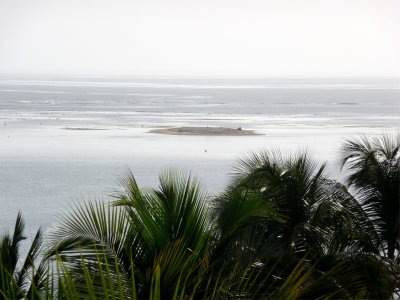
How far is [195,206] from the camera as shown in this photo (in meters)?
4.56

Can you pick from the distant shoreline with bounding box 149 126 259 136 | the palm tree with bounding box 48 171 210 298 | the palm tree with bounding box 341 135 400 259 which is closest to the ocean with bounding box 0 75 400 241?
the distant shoreline with bounding box 149 126 259 136

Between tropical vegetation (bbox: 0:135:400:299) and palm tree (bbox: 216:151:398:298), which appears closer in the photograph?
tropical vegetation (bbox: 0:135:400:299)

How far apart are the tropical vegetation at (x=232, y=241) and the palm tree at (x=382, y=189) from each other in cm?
1

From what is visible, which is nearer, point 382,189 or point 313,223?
point 313,223

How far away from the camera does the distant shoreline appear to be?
164ft

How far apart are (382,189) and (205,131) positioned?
42253 mm

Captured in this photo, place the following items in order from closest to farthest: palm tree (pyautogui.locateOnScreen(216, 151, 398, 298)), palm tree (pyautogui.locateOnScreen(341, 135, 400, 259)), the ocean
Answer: palm tree (pyautogui.locateOnScreen(216, 151, 398, 298)), palm tree (pyautogui.locateOnScreen(341, 135, 400, 259)), the ocean

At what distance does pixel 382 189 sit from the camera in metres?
8.20

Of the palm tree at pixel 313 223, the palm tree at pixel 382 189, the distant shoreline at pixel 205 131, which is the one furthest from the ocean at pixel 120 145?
the palm tree at pixel 313 223

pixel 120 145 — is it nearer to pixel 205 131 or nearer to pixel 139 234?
pixel 205 131

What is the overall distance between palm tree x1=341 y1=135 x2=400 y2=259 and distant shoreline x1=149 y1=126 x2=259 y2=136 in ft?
134

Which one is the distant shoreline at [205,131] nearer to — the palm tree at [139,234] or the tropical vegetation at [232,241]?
the tropical vegetation at [232,241]

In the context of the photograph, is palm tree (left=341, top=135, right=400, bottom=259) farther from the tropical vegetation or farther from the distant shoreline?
the distant shoreline

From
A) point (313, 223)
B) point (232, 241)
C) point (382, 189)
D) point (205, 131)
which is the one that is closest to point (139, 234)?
point (232, 241)
